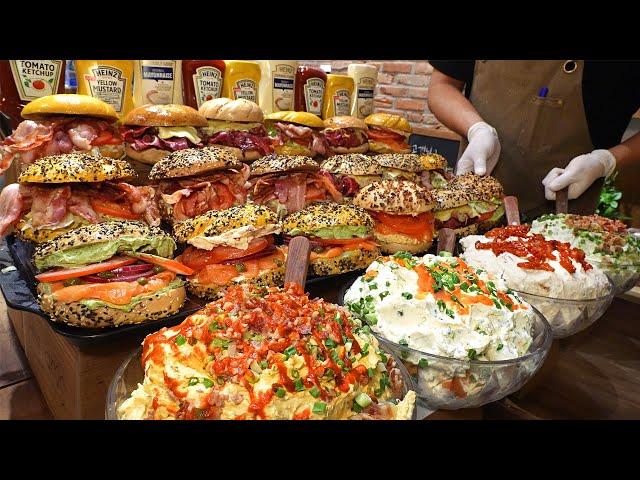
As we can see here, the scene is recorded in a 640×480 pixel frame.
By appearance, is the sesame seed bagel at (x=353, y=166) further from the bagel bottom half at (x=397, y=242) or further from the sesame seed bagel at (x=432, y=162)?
the bagel bottom half at (x=397, y=242)

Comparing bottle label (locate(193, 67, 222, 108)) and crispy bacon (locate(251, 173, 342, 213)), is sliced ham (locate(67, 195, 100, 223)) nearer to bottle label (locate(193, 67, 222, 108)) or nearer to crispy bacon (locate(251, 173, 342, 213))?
crispy bacon (locate(251, 173, 342, 213))

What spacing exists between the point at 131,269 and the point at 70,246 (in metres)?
0.24

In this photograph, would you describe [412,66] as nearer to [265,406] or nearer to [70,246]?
[70,246]

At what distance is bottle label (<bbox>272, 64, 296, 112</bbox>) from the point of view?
12.4 feet

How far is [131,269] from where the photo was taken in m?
1.88

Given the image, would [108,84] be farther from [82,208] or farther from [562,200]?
[562,200]

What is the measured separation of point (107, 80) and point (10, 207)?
40.6 inches

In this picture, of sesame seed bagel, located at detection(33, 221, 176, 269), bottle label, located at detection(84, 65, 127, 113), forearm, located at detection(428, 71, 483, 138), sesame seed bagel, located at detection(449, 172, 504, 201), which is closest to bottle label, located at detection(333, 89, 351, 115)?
forearm, located at detection(428, 71, 483, 138)

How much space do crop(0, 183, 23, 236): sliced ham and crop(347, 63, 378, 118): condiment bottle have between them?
121 inches

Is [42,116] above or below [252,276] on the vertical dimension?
above

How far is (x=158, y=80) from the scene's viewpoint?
317 cm

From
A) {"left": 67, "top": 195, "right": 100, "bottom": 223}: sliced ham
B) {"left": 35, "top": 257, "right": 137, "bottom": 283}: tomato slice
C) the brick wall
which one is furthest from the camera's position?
the brick wall
